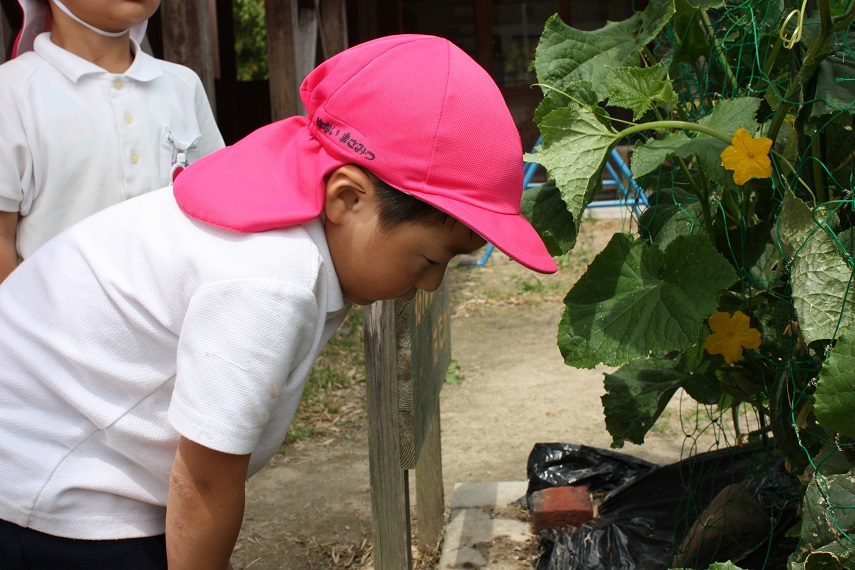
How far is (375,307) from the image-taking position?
202cm

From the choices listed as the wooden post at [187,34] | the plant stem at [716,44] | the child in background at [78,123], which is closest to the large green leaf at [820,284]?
the plant stem at [716,44]

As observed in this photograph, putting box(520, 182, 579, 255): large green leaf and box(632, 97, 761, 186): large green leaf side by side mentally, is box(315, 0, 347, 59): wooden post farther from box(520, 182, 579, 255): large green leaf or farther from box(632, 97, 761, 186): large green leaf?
box(632, 97, 761, 186): large green leaf

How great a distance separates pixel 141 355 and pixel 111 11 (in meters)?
1.01

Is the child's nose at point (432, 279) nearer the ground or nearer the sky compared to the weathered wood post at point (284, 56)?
nearer the sky

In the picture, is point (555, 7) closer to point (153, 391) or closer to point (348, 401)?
point (348, 401)

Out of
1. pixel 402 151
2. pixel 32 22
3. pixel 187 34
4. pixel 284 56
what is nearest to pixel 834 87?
pixel 402 151

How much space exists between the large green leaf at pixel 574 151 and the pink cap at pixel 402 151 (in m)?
0.31

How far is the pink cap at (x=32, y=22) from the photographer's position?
85.1 inches

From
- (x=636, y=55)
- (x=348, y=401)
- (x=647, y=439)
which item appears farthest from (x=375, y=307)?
(x=348, y=401)

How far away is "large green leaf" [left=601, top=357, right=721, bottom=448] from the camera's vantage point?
207 centimetres

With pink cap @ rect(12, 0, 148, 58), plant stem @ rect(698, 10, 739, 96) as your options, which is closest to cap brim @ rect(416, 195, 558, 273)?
plant stem @ rect(698, 10, 739, 96)

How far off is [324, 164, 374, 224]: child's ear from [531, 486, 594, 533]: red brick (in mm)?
1648

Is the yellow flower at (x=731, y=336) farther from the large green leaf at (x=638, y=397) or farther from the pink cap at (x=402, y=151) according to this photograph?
the pink cap at (x=402, y=151)

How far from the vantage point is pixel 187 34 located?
442 centimetres
